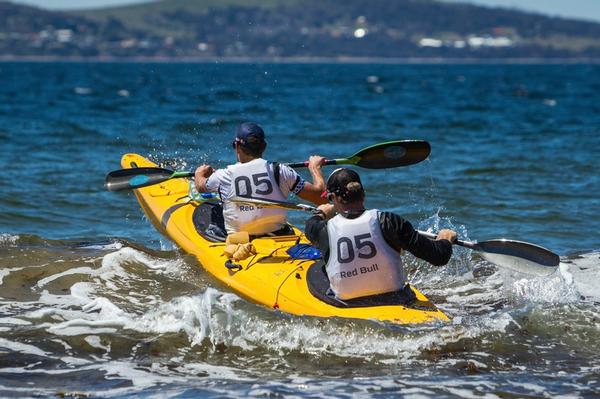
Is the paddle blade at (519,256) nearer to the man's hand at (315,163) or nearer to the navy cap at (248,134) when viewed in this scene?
the man's hand at (315,163)

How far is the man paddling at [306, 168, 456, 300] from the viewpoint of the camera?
718 centimetres

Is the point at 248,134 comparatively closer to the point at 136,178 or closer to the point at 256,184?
the point at 256,184

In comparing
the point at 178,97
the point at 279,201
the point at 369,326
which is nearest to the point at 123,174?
the point at 279,201

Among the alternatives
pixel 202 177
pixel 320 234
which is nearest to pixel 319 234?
pixel 320 234

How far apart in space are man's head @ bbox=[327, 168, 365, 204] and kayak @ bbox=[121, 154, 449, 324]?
803 mm

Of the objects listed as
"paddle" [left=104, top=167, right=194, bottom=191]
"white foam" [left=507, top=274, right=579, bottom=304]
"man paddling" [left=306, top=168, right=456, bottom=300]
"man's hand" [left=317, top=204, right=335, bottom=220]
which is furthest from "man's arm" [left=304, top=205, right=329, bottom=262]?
"paddle" [left=104, top=167, right=194, bottom=191]

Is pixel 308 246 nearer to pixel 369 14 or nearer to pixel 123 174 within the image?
pixel 123 174

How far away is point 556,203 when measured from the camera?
14.9m

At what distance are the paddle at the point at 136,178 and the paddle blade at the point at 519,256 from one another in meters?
3.78

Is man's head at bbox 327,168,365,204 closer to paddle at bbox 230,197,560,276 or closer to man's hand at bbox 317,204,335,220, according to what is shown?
man's hand at bbox 317,204,335,220

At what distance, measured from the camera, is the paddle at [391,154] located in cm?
1009

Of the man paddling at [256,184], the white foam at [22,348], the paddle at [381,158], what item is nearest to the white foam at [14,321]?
the white foam at [22,348]

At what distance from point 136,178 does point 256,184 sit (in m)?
2.11

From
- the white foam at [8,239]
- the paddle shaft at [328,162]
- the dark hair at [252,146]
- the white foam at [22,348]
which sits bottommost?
the white foam at [22,348]
